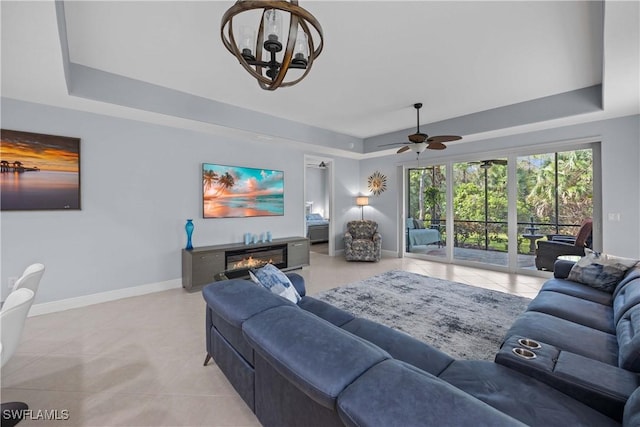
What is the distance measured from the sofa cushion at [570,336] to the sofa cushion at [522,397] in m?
0.55

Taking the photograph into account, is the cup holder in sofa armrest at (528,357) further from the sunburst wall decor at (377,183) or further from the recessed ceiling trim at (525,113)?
the sunburst wall decor at (377,183)

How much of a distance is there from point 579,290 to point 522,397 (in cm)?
212

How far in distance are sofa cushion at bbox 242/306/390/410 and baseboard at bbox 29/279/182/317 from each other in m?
3.28

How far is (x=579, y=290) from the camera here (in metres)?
2.57

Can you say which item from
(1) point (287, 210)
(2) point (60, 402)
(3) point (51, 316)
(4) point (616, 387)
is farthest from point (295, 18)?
(1) point (287, 210)

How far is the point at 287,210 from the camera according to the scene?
18.4ft

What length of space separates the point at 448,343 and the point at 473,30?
9.11 feet

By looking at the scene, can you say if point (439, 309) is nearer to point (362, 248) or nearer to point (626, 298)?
point (626, 298)

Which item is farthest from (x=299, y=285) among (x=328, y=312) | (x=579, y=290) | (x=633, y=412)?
(x=579, y=290)

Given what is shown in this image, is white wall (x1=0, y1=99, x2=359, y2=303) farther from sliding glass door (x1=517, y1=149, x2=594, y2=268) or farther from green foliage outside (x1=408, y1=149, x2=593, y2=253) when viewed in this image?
sliding glass door (x1=517, y1=149, x2=594, y2=268)

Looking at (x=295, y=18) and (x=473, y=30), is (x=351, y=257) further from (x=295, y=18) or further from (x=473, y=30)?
(x=295, y=18)

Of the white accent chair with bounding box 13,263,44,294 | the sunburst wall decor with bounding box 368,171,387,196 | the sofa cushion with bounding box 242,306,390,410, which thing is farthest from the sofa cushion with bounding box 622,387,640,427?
the sunburst wall decor with bounding box 368,171,387,196

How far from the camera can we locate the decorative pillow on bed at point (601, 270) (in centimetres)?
253

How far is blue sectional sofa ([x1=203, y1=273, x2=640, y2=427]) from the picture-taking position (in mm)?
799
